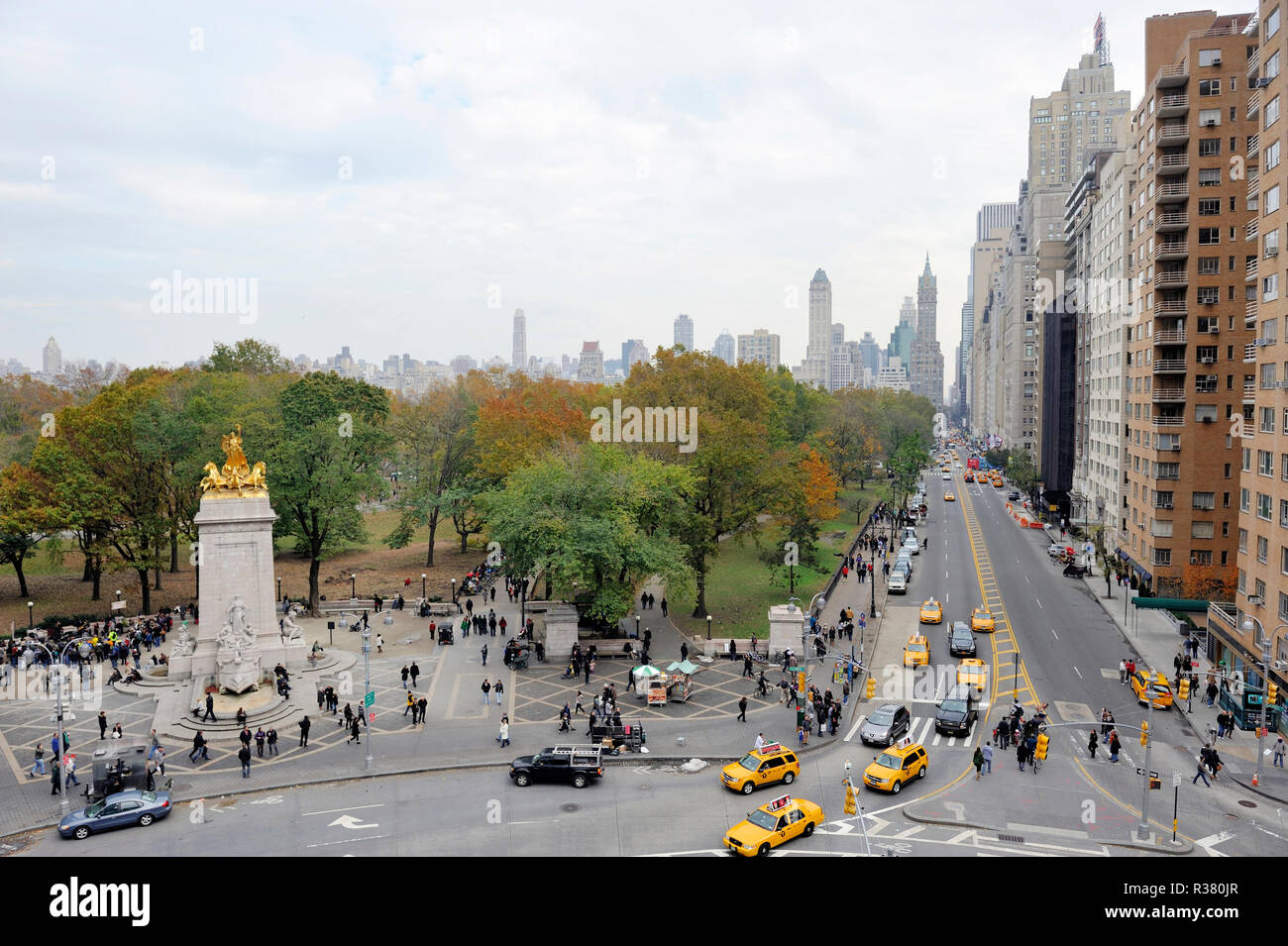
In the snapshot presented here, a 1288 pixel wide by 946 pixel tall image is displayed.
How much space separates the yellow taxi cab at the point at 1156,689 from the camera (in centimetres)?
3531

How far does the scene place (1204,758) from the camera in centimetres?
2775

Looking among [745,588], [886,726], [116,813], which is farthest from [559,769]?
[745,588]

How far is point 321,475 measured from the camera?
5044cm

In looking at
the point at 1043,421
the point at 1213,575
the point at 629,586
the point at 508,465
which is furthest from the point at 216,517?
the point at 1043,421

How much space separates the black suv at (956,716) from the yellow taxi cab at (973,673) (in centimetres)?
395

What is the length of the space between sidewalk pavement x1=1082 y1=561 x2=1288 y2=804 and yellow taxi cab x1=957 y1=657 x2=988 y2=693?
742 cm

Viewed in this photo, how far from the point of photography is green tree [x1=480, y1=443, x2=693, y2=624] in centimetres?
4022

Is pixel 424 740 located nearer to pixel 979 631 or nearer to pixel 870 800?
pixel 870 800

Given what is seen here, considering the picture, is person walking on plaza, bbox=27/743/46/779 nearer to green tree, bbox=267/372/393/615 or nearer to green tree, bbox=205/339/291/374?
green tree, bbox=267/372/393/615

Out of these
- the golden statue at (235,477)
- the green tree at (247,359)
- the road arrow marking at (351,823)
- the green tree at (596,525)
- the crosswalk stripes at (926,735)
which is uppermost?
the green tree at (247,359)

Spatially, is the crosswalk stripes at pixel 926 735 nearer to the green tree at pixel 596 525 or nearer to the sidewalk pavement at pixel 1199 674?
the sidewalk pavement at pixel 1199 674

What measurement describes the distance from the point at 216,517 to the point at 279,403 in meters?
30.0

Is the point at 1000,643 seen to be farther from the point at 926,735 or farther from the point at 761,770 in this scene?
the point at 761,770

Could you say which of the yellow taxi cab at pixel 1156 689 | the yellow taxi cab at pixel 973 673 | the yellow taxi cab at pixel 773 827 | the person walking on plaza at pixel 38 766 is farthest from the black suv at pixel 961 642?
the person walking on plaza at pixel 38 766
